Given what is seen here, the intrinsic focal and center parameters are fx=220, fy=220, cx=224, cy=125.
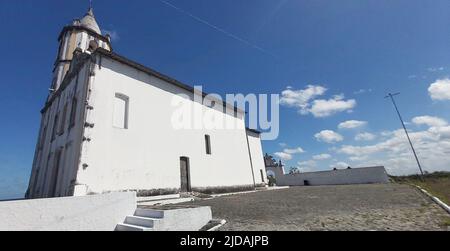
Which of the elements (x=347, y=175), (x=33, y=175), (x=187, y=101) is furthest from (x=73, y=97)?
(x=347, y=175)

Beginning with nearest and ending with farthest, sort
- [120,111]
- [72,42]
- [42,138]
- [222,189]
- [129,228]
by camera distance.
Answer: [129,228], [120,111], [222,189], [42,138], [72,42]

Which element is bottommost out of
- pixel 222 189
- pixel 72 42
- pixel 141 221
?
pixel 141 221

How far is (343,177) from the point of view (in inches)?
1054

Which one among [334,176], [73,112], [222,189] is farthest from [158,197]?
[334,176]

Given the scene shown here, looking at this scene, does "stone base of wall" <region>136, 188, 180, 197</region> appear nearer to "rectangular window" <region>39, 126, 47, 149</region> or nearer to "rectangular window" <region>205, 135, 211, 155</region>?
"rectangular window" <region>205, 135, 211, 155</region>

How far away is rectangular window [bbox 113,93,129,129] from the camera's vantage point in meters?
11.3

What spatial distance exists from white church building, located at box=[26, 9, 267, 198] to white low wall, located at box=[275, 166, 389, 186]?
14921mm

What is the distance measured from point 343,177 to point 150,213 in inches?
1070

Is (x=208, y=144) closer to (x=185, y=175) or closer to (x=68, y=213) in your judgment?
(x=185, y=175)

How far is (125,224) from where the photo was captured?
5.30 meters

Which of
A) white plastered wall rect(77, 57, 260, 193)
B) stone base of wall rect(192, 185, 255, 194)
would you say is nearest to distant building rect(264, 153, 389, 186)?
stone base of wall rect(192, 185, 255, 194)

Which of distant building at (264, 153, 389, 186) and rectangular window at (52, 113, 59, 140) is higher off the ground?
rectangular window at (52, 113, 59, 140)

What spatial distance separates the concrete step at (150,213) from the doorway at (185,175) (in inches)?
306
